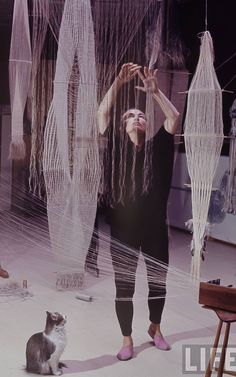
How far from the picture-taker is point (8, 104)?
110 inches

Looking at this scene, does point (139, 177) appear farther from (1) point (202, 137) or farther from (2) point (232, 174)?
(2) point (232, 174)

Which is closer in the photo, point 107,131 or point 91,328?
point 107,131

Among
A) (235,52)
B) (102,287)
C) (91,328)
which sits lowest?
(91,328)

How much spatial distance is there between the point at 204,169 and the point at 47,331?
43.7 inches

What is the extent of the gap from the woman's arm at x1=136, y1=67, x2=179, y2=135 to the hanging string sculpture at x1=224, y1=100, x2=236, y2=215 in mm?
861

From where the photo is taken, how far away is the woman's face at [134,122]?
284 cm

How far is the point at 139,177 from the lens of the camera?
2824 mm

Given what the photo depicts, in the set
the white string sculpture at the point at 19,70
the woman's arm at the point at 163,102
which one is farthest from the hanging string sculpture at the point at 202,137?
the white string sculpture at the point at 19,70

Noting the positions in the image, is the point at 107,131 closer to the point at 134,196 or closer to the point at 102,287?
the point at 134,196

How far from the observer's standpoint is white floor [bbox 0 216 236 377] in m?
2.87

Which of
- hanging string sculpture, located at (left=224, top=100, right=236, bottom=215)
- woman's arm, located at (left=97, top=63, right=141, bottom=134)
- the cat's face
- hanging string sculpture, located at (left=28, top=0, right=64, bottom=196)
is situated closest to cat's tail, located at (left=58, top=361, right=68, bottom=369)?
the cat's face

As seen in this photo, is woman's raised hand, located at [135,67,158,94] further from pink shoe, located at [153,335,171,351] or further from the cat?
pink shoe, located at [153,335,171,351]

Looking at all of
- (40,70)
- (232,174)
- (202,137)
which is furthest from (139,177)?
(232,174)

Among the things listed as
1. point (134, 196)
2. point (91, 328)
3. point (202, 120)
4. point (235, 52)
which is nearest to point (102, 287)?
point (91, 328)
